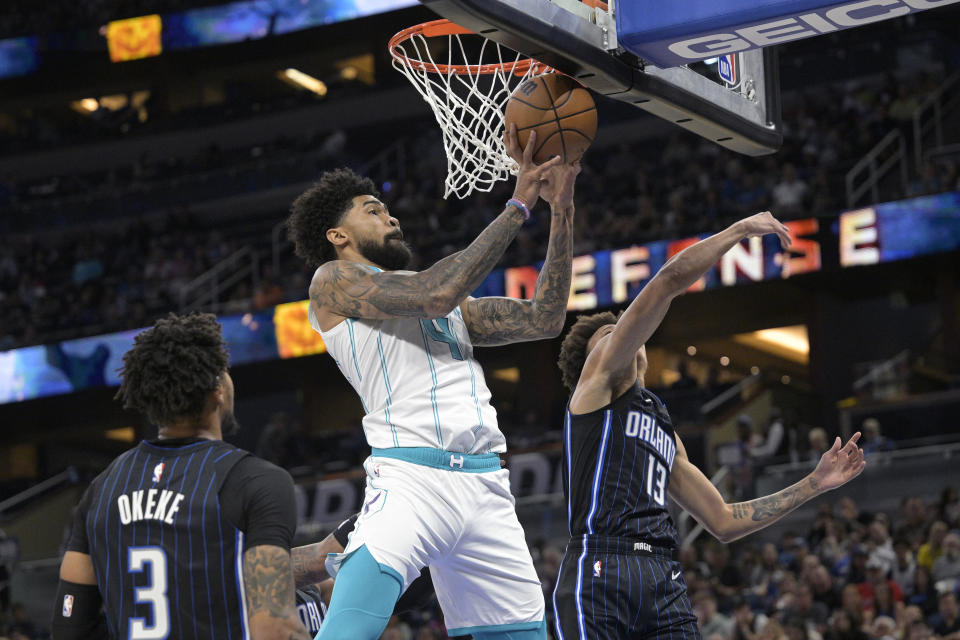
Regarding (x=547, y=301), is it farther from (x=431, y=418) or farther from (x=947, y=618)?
(x=947, y=618)

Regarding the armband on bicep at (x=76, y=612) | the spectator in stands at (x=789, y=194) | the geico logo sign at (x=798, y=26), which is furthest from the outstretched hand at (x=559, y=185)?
the spectator in stands at (x=789, y=194)

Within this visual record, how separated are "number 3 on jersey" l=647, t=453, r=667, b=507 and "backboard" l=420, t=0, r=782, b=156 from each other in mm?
1369

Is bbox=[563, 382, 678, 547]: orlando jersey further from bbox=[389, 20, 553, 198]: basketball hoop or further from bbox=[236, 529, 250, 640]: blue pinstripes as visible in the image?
bbox=[236, 529, 250, 640]: blue pinstripes

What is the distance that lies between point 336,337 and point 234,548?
1235 mm

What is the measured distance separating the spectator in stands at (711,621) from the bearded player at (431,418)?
725 cm

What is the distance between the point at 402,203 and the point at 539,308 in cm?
1893

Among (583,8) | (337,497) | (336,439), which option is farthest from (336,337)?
(336,439)

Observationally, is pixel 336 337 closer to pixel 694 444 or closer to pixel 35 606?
pixel 694 444

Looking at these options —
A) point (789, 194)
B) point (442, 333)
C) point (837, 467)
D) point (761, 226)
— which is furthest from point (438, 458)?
point (789, 194)

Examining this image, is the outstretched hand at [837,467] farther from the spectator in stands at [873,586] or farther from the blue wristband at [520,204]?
the spectator in stands at [873,586]

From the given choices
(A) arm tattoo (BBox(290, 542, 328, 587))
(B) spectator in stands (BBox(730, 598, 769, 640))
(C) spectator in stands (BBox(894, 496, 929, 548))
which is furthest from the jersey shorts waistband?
(C) spectator in stands (BBox(894, 496, 929, 548))

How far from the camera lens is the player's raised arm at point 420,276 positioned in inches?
165

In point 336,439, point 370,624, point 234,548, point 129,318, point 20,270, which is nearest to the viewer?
point 234,548

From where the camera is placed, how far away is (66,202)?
26969mm
